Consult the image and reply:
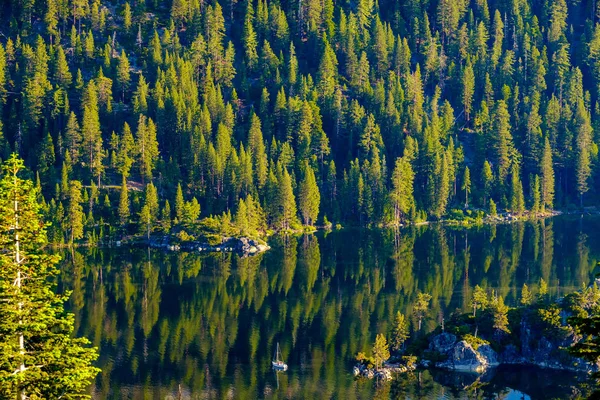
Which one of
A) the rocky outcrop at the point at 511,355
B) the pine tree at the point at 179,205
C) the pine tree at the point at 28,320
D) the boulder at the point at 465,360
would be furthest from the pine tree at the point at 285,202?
the pine tree at the point at 28,320

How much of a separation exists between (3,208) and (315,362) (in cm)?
5961

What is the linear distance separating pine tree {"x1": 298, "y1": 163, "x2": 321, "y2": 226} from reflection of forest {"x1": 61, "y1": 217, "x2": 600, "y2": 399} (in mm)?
8766

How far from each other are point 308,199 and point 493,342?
100m

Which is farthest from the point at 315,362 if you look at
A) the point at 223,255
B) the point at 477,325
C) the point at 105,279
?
the point at 223,255

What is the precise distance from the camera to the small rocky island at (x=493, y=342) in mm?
86812

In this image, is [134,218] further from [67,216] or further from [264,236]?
[264,236]

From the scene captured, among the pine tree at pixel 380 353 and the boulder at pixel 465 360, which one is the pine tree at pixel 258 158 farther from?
the boulder at pixel 465 360

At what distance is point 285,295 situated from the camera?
123 meters

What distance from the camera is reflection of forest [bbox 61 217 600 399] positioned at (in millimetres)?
87875

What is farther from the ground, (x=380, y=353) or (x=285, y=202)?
(x=285, y=202)

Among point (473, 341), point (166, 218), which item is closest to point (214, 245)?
point (166, 218)

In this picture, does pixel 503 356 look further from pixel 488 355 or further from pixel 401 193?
pixel 401 193

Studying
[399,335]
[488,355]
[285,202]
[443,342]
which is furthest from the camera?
[285,202]

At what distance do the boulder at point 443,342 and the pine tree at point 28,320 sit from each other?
5882 centimetres
